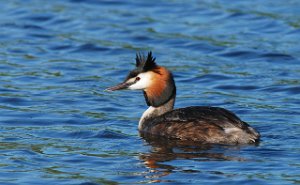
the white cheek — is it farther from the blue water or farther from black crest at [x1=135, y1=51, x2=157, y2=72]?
the blue water

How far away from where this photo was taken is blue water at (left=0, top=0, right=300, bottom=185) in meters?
11.8

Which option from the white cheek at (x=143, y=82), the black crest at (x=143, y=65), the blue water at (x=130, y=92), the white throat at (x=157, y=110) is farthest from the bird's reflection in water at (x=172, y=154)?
the black crest at (x=143, y=65)

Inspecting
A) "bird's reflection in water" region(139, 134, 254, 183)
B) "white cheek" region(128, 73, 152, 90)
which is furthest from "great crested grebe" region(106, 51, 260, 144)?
"bird's reflection in water" region(139, 134, 254, 183)

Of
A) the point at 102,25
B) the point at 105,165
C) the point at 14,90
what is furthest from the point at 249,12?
the point at 105,165

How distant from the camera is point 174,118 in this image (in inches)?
533

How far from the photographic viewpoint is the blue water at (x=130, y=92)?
1177 cm

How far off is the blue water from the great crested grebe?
0.22 meters

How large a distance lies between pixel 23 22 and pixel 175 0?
135 inches

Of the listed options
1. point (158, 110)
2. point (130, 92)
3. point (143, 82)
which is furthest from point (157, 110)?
point (130, 92)

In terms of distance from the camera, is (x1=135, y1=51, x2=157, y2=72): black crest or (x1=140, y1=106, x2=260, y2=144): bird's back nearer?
(x1=140, y1=106, x2=260, y2=144): bird's back

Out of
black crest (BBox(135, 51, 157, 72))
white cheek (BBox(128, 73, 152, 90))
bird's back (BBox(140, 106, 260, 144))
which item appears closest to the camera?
bird's back (BBox(140, 106, 260, 144))

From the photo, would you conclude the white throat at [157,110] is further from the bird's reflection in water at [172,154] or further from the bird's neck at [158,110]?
the bird's reflection in water at [172,154]

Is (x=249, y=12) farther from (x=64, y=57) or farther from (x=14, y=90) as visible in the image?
(x=14, y=90)

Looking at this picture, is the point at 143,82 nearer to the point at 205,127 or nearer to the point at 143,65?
the point at 143,65
